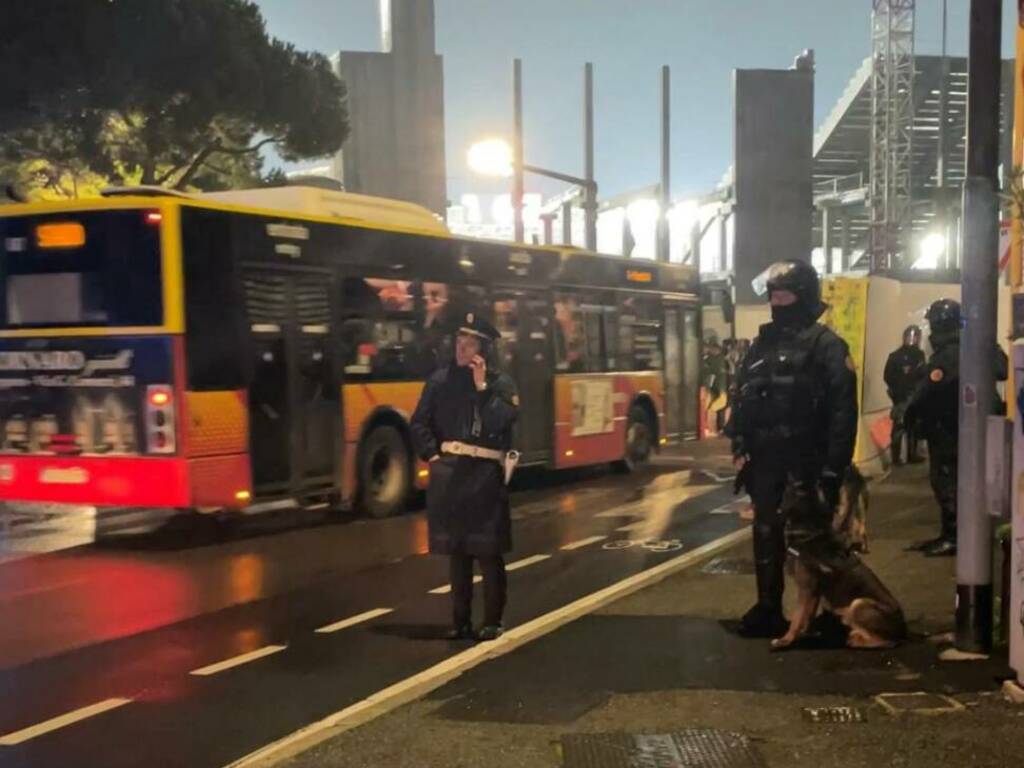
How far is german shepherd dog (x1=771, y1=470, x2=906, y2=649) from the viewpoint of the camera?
5.90 m

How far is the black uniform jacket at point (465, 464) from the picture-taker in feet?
21.3

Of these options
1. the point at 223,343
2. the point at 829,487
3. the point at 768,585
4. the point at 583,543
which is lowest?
the point at 583,543

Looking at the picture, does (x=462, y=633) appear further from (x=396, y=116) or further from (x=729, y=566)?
(x=396, y=116)

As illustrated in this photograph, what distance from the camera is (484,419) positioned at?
21.2 ft

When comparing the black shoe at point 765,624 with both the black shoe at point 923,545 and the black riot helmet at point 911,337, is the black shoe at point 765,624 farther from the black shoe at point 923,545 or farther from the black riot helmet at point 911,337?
the black riot helmet at point 911,337

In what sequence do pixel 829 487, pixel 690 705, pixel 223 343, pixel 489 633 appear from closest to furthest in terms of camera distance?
pixel 690 705
pixel 829 487
pixel 489 633
pixel 223 343

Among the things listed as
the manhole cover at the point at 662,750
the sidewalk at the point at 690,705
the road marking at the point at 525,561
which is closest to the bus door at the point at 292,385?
the road marking at the point at 525,561

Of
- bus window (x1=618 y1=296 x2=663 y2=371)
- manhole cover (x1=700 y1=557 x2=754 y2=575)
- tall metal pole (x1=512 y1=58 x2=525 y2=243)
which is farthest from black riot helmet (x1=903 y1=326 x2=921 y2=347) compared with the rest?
tall metal pole (x1=512 y1=58 x2=525 y2=243)

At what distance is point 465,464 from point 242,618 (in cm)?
226

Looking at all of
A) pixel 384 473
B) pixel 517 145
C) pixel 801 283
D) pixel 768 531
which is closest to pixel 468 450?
pixel 768 531

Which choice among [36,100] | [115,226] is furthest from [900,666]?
[36,100]

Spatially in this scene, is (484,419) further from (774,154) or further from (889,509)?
(774,154)

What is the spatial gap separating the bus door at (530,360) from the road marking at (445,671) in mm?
5091

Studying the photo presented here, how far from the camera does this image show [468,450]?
6.44 metres
